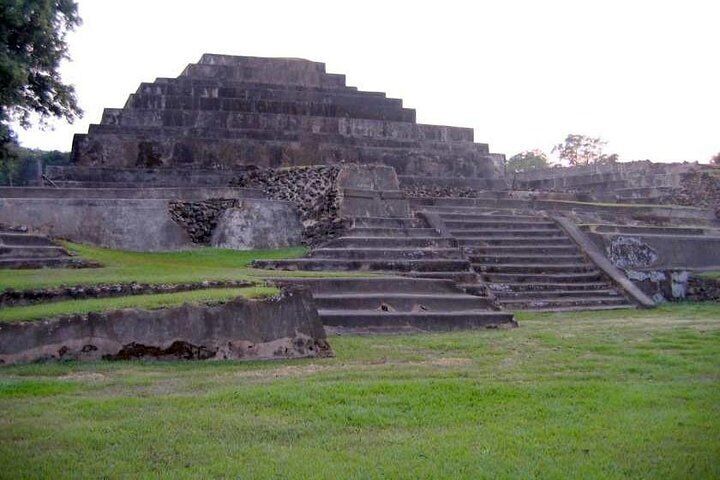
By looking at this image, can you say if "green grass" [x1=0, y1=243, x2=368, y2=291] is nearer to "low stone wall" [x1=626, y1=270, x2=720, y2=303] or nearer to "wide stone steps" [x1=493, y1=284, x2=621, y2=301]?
"wide stone steps" [x1=493, y1=284, x2=621, y2=301]

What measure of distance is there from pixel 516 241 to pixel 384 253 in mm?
3883

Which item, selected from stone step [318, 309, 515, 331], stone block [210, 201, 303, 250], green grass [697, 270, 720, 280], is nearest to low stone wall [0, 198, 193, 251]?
stone block [210, 201, 303, 250]

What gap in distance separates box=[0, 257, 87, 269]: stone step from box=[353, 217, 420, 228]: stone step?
15.7ft

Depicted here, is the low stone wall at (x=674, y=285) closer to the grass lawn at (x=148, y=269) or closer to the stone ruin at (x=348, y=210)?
the stone ruin at (x=348, y=210)

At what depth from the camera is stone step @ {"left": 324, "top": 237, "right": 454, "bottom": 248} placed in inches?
492

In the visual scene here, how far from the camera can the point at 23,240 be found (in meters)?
10.7

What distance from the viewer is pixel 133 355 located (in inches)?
270

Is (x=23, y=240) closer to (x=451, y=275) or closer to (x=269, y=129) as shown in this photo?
(x=451, y=275)

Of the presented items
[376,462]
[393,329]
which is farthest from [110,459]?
[393,329]

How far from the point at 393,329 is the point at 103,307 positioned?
3795mm

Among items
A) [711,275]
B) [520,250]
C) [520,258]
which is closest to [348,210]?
[520,258]

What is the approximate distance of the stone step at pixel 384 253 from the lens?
12023 mm

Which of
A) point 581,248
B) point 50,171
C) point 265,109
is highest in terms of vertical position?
point 265,109

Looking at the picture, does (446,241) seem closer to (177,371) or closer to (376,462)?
(177,371)
